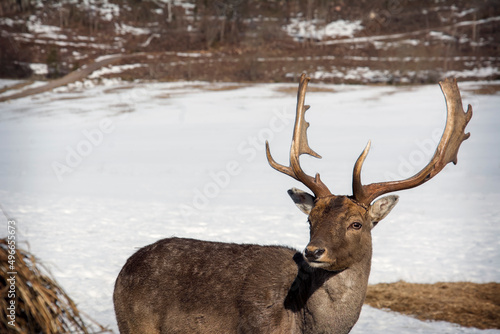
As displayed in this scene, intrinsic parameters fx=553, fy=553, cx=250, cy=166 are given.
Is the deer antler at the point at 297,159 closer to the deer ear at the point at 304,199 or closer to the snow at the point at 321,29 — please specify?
the deer ear at the point at 304,199

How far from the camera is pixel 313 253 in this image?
14.3 ft

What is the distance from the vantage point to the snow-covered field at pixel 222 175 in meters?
11.4

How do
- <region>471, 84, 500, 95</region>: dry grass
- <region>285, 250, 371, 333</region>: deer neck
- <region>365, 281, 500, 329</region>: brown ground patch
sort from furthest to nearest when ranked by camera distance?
<region>471, 84, 500, 95</region>: dry grass → <region>365, 281, 500, 329</region>: brown ground patch → <region>285, 250, 371, 333</region>: deer neck

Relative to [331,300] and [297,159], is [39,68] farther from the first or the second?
[331,300]

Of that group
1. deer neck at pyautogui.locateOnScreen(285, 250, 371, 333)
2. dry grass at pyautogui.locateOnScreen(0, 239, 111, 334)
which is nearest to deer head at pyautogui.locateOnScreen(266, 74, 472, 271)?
deer neck at pyautogui.locateOnScreen(285, 250, 371, 333)

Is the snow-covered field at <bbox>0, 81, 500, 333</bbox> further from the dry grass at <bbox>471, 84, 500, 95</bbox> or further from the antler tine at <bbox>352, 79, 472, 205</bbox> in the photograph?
the antler tine at <bbox>352, 79, 472, 205</bbox>

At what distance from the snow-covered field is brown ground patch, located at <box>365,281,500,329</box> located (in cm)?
34

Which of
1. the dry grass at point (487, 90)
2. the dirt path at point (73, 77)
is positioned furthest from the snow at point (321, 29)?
the dry grass at point (487, 90)

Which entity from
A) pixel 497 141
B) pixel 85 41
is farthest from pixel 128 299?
pixel 85 41

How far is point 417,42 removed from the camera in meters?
58.6

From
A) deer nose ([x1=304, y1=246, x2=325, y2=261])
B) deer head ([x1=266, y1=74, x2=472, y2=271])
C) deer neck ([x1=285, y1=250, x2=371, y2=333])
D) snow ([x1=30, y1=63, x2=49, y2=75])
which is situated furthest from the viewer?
snow ([x1=30, y1=63, x2=49, y2=75])

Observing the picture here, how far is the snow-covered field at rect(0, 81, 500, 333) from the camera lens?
1140cm

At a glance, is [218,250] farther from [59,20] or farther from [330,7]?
[330,7]

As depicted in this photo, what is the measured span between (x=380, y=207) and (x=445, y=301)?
4.87m
